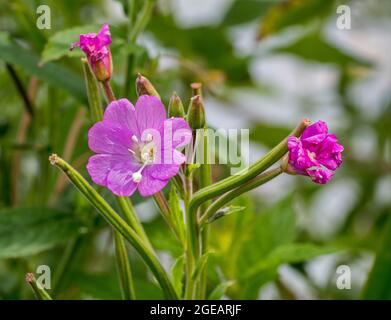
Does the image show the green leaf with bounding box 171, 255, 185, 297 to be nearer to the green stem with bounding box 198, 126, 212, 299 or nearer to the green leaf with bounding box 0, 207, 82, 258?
the green stem with bounding box 198, 126, 212, 299

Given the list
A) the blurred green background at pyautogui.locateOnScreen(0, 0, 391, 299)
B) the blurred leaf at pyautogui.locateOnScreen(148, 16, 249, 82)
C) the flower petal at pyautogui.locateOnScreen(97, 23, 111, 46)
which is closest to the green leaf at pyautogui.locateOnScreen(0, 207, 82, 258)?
the blurred green background at pyautogui.locateOnScreen(0, 0, 391, 299)

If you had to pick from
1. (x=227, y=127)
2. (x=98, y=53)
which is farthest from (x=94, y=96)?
(x=227, y=127)

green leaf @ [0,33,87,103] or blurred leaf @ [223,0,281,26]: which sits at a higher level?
blurred leaf @ [223,0,281,26]

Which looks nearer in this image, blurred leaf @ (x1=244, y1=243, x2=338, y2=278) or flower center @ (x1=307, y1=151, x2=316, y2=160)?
flower center @ (x1=307, y1=151, x2=316, y2=160)

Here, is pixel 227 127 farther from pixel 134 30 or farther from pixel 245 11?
pixel 245 11

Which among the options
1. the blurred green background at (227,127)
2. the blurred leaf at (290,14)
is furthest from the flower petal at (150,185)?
the blurred leaf at (290,14)

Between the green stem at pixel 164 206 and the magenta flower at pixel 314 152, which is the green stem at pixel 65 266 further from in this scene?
the magenta flower at pixel 314 152
